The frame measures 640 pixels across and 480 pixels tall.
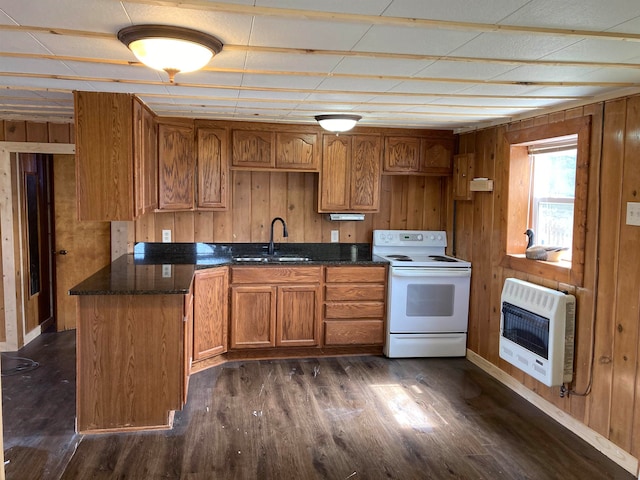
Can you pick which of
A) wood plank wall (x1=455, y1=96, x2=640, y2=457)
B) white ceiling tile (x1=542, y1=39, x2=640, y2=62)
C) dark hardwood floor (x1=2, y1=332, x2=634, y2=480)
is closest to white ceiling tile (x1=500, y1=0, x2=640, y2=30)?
white ceiling tile (x1=542, y1=39, x2=640, y2=62)

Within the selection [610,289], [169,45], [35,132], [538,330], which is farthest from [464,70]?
[35,132]

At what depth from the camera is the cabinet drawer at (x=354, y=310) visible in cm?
467

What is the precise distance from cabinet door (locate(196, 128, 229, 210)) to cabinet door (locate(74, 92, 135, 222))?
1350 mm

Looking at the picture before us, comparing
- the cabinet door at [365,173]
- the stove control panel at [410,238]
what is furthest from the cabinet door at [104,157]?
the stove control panel at [410,238]

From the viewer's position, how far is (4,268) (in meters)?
4.60

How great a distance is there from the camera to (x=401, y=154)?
4.93 m

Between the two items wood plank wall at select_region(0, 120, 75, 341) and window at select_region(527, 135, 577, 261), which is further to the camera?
wood plank wall at select_region(0, 120, 75, 341)

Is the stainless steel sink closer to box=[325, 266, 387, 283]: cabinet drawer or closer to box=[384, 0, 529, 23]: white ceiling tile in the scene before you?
box=[325, 266, 387, 283]: cabinet drawer

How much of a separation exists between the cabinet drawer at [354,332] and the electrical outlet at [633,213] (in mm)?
2376

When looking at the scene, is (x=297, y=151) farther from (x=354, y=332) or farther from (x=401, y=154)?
(x=354, y=332)

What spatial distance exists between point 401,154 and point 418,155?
0.56 ft

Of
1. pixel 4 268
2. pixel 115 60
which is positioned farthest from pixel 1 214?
pixel 115 60

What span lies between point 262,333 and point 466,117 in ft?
8.26

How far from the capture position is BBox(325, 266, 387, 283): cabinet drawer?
15.2 ft
